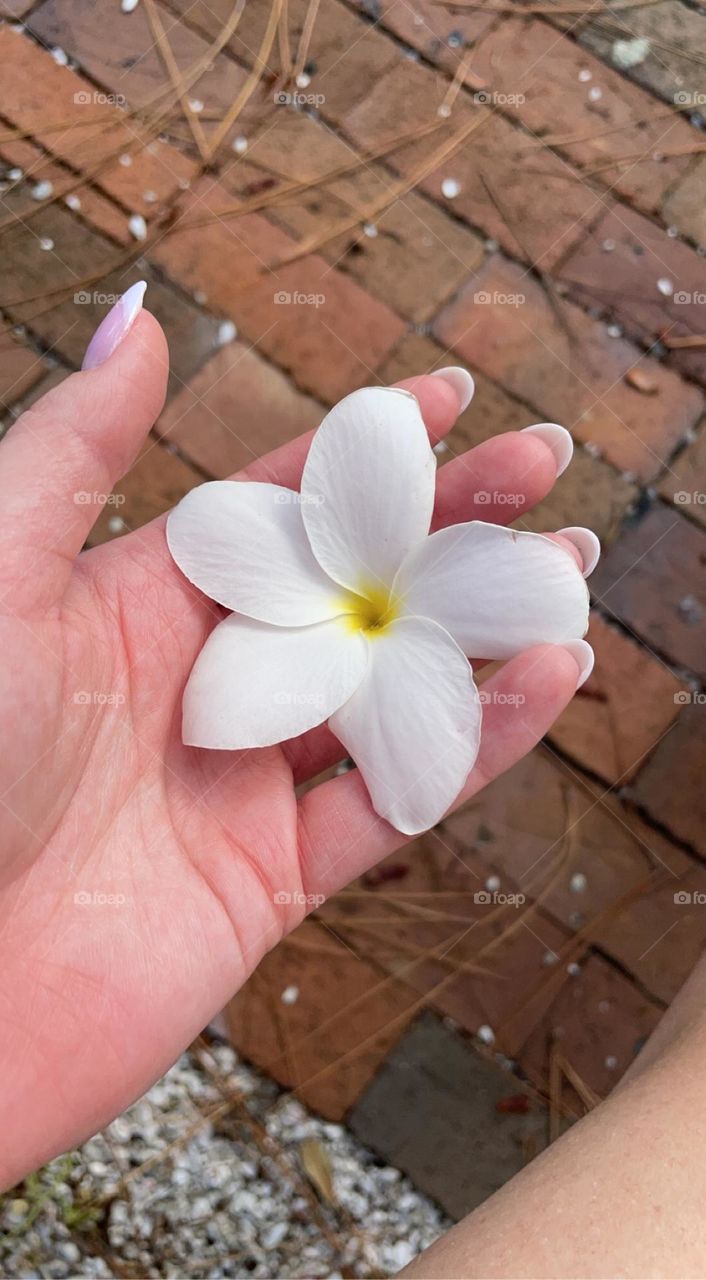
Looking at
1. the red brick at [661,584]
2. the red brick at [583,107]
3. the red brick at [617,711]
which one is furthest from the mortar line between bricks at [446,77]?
the red brick at [617,711]

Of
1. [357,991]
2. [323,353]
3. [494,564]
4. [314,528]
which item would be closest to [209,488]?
[314,528]

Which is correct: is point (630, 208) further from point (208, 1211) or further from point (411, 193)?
point (208, 1211)

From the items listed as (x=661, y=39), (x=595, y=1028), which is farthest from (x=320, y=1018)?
(x=661, y=39)

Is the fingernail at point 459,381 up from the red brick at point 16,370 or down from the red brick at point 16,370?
up

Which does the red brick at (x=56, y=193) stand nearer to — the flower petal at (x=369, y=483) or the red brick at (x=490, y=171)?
the red brick at (x=490, y=171)

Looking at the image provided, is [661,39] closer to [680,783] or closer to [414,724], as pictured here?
[680,783]
